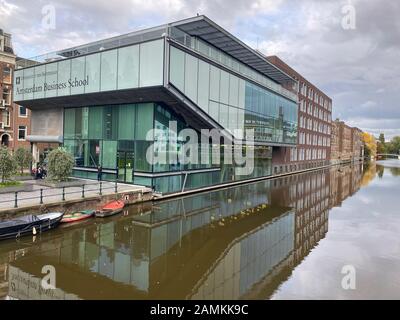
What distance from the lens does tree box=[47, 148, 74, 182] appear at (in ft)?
70.2

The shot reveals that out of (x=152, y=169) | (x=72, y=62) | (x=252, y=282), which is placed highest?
(x=72, y=62)

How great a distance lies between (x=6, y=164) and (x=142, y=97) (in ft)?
32.3

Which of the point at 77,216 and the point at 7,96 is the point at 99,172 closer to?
the point at 77,216

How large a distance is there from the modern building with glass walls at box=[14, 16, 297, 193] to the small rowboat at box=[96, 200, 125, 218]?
4.54 meters

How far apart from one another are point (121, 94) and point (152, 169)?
599 centimetres

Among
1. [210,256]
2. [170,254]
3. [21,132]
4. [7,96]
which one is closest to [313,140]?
[21,132]

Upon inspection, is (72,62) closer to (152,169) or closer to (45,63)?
(45,63)

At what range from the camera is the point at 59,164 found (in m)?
21.4

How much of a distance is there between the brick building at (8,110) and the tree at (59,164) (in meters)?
23.6

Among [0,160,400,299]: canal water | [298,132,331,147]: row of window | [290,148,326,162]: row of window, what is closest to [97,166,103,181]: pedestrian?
[0,160,400,299]: canal water

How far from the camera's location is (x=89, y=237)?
1442cm

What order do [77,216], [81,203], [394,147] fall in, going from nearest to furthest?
[77,216] < [81,203] < [394,147]
